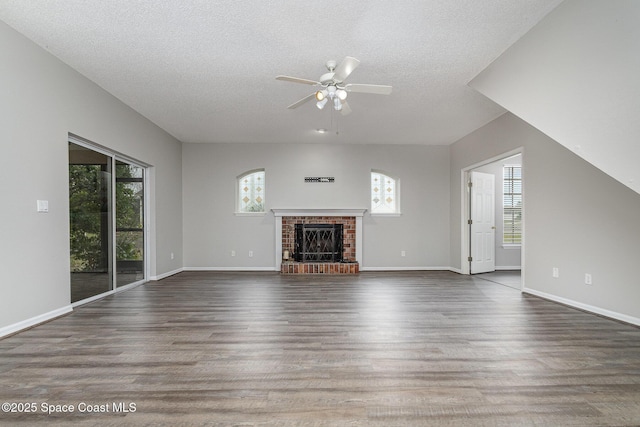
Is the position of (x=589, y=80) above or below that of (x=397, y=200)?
above

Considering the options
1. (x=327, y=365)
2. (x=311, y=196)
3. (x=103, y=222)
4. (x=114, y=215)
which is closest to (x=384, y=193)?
(x=311, y=196)

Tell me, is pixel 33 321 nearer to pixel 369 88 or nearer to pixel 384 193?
pixel 369 88

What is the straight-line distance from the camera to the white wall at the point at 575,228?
3.25m

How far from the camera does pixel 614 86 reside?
216cm

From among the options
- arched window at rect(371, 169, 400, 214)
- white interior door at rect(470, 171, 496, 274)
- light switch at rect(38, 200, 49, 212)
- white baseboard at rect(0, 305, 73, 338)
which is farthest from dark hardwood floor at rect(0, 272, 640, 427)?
arched window at rect(371, 169, 400, 214)

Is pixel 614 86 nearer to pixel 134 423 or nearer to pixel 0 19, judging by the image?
pixel 134 423

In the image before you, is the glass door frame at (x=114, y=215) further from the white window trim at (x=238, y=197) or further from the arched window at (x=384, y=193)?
the arched window at (x=384, y=193)

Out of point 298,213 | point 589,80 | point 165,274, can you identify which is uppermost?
point 589,80

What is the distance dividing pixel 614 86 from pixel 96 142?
16.6 ft

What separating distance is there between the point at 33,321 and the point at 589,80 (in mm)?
5070

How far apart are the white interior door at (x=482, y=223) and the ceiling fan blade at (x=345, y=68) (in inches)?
173

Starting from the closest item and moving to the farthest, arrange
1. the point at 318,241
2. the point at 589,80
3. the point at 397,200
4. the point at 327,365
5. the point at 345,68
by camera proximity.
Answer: the point at 327,365, the point at 589,80, the point at 345,68, the point at 318,241, the point at 397,200

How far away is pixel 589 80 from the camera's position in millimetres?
2340

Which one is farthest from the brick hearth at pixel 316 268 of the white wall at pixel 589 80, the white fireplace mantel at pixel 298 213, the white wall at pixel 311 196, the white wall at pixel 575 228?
the white wall at pixel 589 80
